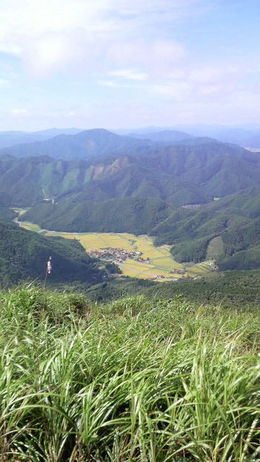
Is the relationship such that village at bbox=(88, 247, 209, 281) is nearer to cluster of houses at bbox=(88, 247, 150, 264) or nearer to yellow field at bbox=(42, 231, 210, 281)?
cluster of houses at bbox=(88, 247, 150, 264)

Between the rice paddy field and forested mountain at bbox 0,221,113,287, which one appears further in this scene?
the rice paddy field

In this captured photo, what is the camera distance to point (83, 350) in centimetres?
346

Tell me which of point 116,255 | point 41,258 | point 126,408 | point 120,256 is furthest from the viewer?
point 116,255

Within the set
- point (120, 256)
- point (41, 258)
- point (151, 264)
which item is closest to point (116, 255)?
point (120, 256)

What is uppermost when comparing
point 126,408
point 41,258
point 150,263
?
point 126,408

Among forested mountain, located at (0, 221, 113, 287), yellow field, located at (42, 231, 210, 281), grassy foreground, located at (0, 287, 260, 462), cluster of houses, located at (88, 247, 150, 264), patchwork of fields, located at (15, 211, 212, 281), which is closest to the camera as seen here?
grassy foreground, located at (0, 287, 260, 462)

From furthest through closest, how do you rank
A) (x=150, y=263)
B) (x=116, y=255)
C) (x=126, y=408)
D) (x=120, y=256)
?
(x=116, y=255) → (x=120, y=256) → (x=150, y=263) → (x=126, y=408)

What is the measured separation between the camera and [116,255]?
532 feet

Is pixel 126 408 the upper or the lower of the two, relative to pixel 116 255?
upper

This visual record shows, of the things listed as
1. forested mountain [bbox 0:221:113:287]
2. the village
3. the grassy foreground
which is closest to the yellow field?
the village

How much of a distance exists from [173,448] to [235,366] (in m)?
0.81

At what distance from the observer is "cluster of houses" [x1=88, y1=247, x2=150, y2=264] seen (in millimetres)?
153500

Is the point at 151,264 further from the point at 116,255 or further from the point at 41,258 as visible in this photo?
the point at 41,258

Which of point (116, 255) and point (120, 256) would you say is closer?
point (120, 256)
